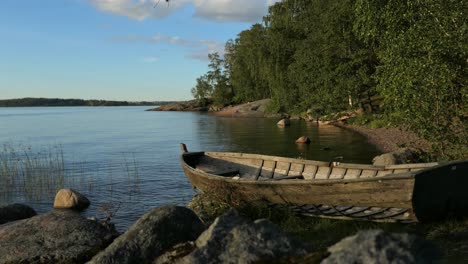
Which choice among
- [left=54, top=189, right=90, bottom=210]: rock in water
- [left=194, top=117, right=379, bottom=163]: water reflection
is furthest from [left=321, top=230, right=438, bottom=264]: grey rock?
[left=194, top=117, right=379, bottom=163]: water reflection

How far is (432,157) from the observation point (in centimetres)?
1582

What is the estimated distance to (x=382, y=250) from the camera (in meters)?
4.23

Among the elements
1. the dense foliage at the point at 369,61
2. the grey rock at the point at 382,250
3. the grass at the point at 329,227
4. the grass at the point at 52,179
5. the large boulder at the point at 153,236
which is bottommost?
the grass at the point at 52,179

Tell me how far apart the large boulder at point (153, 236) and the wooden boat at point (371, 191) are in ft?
12.4

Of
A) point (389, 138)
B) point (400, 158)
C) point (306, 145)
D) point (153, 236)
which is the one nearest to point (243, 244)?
point (153, 236)

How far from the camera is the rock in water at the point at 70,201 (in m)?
15.8

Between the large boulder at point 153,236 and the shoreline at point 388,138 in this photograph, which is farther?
the shoreline at point 388,138

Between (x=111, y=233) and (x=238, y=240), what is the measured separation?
11.9ft

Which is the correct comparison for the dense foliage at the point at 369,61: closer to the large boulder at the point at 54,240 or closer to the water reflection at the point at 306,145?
the water reflection at the point at 306,145

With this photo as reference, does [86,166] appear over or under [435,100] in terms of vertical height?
under

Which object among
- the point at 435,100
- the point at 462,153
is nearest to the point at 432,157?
the point at 462,153

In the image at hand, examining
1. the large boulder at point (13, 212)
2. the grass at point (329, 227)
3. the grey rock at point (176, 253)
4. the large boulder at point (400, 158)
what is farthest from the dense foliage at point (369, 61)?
the large boulder at point (13, 212)

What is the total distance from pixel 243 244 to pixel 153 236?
1981 millimetres

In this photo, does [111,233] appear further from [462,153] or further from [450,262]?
[462,153]
